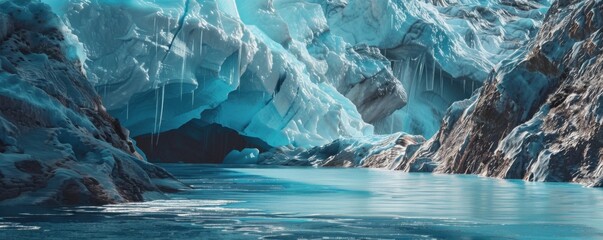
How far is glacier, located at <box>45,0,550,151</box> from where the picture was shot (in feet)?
181

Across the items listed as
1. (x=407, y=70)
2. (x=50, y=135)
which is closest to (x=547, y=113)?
(x=50, y=135)

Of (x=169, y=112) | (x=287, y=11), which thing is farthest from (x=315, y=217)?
(x=287, y=11)

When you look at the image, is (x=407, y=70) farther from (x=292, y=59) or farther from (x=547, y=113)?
(x=547, y=113)

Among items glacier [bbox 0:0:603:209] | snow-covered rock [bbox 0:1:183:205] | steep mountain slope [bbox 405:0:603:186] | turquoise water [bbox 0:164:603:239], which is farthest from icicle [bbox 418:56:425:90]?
turquoise water [bbox 0:164:603:239]

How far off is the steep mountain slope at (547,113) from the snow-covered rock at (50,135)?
13872 mm

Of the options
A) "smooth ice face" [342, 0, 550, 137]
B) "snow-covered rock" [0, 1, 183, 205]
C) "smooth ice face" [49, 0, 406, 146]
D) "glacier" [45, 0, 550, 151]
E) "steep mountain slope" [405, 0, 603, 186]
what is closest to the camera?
"snow-covered rock" [0, 1, 183, 205]

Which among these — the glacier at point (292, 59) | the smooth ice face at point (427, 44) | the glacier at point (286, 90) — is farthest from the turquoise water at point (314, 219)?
the smooth ice face at point (427, 44)

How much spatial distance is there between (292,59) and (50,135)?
181 feet

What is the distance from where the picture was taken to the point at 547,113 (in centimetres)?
3331

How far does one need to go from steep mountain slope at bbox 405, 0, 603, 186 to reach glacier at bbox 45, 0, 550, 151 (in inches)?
420

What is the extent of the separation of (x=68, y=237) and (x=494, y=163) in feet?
90.1

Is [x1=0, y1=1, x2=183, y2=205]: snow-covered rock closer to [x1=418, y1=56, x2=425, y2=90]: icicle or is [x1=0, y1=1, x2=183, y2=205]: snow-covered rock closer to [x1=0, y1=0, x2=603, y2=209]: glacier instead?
[x1=0, y1=0, x2=603, y2=209]: glacier

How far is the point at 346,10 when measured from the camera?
90375mm

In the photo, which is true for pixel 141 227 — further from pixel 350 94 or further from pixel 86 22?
pixel 350 94
